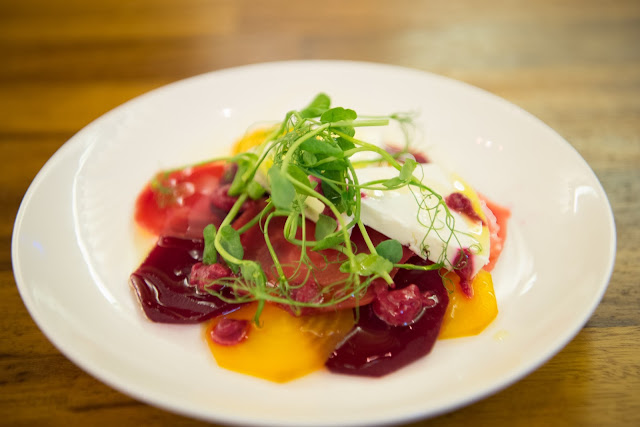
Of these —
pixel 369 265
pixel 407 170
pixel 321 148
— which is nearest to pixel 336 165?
pixel 321 148

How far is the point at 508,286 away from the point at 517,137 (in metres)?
0.60

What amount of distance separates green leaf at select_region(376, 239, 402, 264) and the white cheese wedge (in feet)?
0.29

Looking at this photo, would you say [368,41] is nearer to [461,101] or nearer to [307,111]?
[461,101]

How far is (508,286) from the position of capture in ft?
4.71

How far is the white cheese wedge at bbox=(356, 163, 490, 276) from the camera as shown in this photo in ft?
4.79

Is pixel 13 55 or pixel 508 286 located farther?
pixel 13 55

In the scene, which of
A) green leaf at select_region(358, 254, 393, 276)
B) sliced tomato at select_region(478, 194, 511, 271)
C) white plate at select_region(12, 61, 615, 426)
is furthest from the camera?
sliced tomato at select_region(478, 194, 511, 271)

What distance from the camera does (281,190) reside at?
4.17ft

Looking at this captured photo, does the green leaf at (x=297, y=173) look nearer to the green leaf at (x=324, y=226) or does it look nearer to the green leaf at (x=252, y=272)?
the green leaf at (x=324, y=226)

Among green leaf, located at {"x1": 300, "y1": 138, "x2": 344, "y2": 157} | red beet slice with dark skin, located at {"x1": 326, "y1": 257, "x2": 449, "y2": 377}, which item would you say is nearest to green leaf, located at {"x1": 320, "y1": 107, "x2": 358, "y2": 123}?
green leaf, located at {"x1": 300, "y1": 138, "x2": 344, "y2": 157}

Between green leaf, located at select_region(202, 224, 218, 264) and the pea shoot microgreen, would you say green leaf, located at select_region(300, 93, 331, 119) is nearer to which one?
the pea shoot microgreen

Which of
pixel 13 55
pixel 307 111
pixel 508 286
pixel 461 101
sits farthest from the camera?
pixel 13 55

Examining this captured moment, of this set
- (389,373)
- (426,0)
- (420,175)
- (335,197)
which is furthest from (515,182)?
(426,0)

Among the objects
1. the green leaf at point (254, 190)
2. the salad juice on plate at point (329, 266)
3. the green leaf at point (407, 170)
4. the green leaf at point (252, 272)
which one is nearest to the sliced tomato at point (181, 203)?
the salad juice on plate at point (329, 266)
